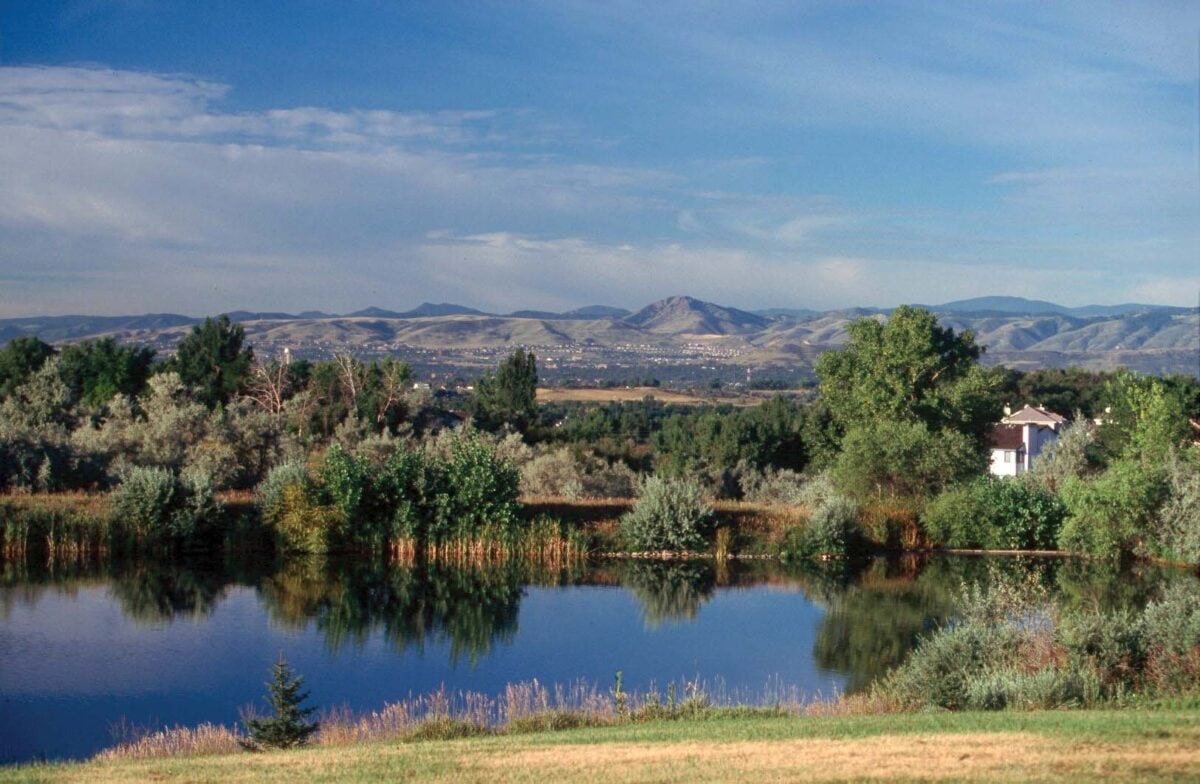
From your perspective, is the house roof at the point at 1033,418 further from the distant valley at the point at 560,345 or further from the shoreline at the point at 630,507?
the distant valley at the point at 560,345

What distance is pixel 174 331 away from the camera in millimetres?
137500

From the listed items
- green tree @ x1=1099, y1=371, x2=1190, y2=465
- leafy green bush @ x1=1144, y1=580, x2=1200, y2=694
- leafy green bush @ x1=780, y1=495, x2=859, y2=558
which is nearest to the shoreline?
leafy green bush @ x1=780, y1=495, x2=859, y2=558

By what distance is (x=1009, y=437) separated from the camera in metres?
80.9

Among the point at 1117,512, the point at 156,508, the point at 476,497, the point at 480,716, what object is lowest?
the point at 480,716

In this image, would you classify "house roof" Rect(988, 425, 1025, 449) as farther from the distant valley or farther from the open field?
the distant valley

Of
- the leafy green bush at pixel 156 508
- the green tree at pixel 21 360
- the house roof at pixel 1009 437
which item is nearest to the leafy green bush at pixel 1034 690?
the leafy green bush at pixel 156 508

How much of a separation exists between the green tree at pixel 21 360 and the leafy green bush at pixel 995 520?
3946 centimetres

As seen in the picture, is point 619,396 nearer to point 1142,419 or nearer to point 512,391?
point 512,391

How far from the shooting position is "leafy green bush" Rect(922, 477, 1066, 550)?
37531 millimetres

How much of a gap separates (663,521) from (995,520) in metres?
10.2

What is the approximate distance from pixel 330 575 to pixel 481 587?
13.4 feet

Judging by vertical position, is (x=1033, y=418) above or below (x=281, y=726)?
above

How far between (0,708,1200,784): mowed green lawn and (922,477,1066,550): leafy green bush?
2440cm

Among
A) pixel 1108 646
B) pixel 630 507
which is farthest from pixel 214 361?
Answer: pixel 1108 646
